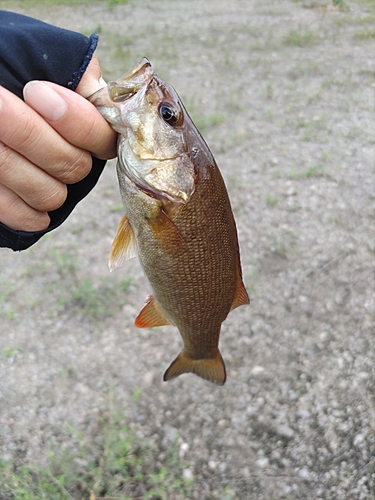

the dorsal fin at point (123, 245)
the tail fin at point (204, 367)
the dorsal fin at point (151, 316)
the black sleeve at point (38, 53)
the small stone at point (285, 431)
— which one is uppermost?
the black sleeve at point (38, 53)

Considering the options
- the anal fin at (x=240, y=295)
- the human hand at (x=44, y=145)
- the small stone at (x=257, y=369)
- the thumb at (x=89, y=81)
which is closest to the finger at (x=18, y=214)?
the human hand at (x=44, y=145)

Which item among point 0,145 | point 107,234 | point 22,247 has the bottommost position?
point 107,234

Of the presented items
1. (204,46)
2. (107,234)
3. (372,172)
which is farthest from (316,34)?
(107,234)

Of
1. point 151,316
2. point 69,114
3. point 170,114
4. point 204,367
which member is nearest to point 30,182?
point 69,114

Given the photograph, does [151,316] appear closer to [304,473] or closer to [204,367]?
[204,367]

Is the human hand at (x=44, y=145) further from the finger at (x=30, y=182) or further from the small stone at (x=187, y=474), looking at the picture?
the small stone at (x=187, y=474)

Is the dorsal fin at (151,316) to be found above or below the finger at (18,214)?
below

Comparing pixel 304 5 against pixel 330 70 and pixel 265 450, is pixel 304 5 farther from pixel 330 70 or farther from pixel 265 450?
pixel 265 450
